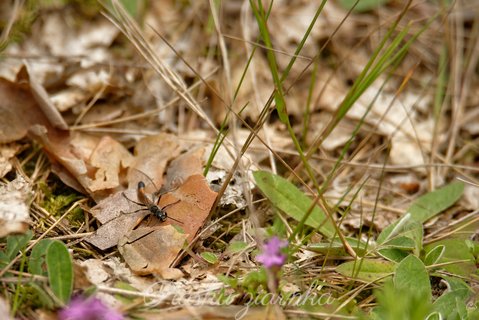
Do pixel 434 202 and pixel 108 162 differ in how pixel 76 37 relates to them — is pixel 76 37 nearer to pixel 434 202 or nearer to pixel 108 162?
pixel 108 162

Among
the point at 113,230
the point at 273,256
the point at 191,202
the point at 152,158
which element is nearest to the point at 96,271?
the point at 113,230

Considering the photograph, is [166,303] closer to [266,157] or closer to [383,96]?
[266,157]

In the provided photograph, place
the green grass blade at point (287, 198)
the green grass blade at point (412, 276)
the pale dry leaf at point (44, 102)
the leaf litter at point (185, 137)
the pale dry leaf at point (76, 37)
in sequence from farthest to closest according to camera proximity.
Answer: the pale dry leaf at point (76, 37), the pale dry leaf at point (44, 102), the green grass blade at point (287, 198), the leaf litter at point (185, 137), the green grass blade at point (412, 276)

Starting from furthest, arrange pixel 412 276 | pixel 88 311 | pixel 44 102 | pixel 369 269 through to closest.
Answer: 1. pixel 44 102
2. pixel 369 269
3. pixel 412 276
4. pixel 88 311

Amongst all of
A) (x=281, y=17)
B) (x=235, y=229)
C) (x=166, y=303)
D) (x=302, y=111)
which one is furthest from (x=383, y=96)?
(x=166, y=303)

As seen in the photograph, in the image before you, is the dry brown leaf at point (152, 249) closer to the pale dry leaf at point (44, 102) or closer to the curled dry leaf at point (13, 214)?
the curled dry leaf at point (13, 214)

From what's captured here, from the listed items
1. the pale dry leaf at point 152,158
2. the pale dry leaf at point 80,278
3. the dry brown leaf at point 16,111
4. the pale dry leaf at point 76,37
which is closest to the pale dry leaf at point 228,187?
the pale dry leaf at point 152,158
